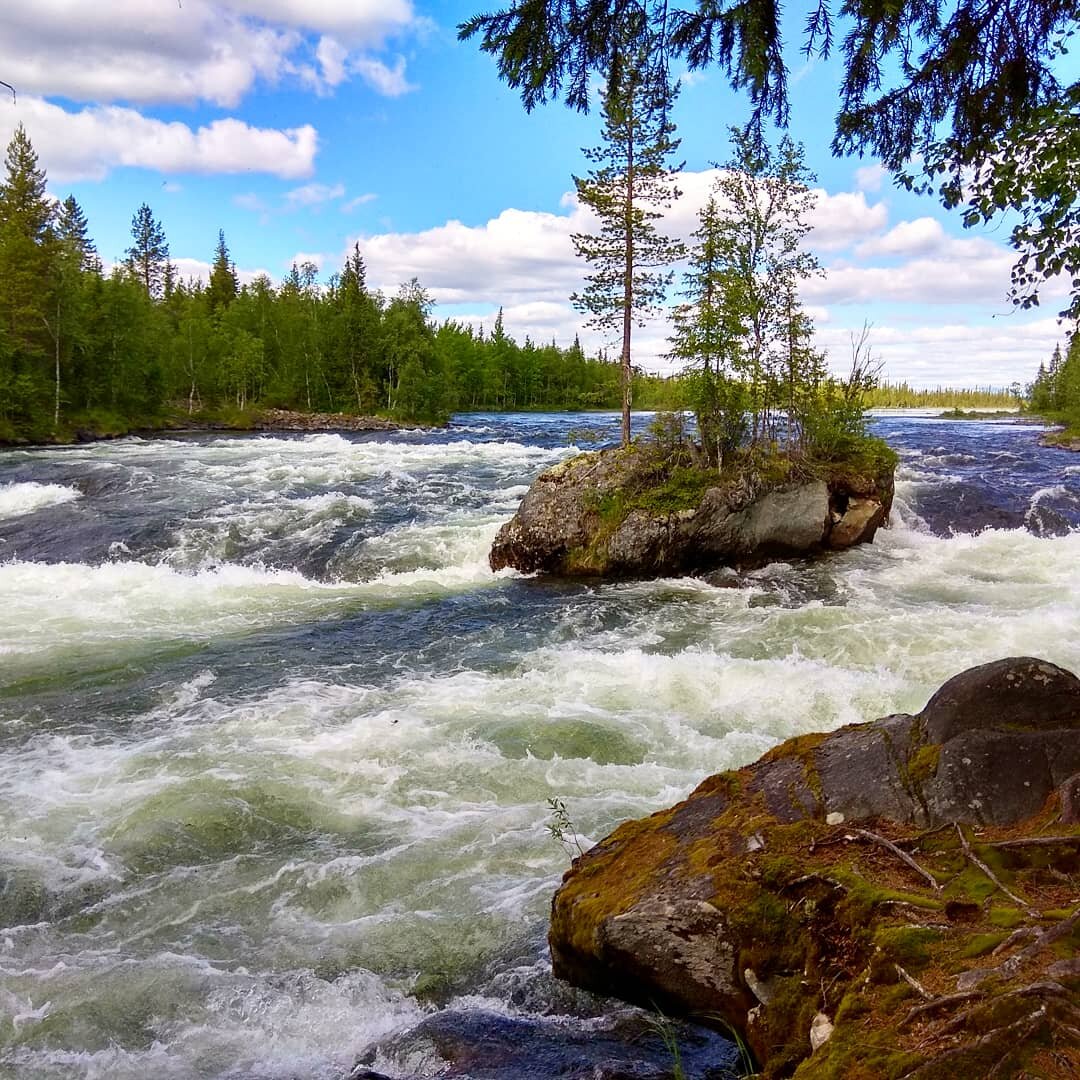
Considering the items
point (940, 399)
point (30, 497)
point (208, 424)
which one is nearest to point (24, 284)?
point (208, 424)

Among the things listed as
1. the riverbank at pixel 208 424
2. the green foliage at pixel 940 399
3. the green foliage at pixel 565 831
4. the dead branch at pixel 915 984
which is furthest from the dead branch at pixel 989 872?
the green foliage at pixel 940 399

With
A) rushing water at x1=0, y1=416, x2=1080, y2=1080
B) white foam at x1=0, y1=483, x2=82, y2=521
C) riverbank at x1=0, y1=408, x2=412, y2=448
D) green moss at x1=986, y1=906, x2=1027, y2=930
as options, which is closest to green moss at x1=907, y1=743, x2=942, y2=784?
green moss at x1=986, y1=906, x2=1027, y2=930

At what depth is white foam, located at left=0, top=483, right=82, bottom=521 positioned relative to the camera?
21797 mm

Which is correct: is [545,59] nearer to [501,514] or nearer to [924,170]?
[924,170]

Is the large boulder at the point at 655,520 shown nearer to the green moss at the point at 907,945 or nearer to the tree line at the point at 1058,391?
the green moss at the point at 907,945

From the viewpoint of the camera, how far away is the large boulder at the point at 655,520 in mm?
16328

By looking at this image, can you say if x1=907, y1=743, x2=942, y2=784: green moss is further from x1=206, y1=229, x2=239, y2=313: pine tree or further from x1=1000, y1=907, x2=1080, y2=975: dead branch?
x1=206, y1=229, x2=239, y2=313: pine tree

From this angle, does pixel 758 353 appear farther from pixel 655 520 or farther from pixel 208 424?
pixel 208 424

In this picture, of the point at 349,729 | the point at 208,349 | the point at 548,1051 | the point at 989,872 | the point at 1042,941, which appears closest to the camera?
the point at 1042,941

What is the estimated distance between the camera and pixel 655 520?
1638 centimetres

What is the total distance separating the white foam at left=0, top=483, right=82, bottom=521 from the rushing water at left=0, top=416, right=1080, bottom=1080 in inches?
83.1

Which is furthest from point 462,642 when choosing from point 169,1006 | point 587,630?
point 169,1006

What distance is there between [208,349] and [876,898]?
222ft

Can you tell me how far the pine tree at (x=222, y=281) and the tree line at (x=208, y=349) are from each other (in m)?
0.16
